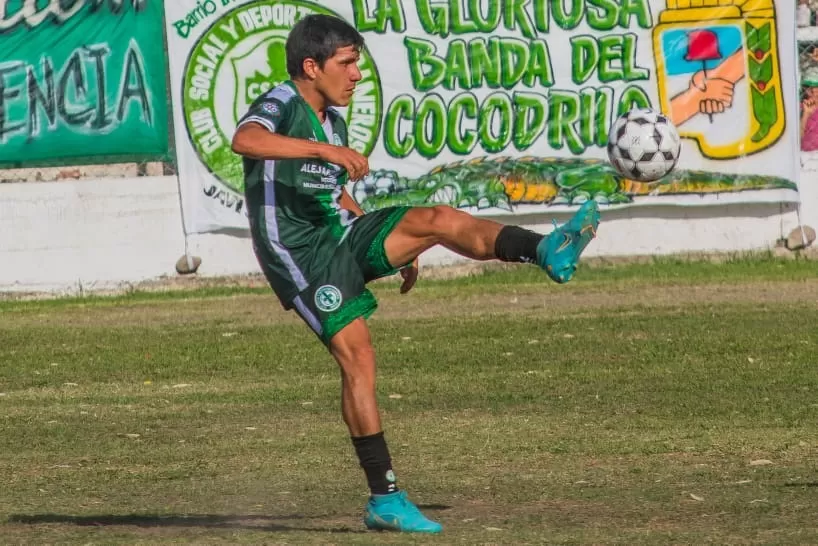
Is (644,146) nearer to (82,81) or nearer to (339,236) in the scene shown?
(339,236)

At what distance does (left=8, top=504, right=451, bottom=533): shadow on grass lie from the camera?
6.96m

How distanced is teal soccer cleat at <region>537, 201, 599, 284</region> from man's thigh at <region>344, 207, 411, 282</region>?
25.0 inches

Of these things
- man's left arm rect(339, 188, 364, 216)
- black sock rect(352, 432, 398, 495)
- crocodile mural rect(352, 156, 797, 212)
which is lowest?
black sock rect(352, 432, 398, 495)

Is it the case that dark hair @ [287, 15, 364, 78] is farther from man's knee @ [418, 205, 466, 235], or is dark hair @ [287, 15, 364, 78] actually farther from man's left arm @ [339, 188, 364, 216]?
man's knee @ [418, 205, 466, 235]

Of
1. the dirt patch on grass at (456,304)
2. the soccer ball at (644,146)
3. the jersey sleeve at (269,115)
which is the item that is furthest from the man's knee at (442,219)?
the dirt patch on grass at (456,304)

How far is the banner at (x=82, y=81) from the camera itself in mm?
17062

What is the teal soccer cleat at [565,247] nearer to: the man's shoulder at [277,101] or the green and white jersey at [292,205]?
the green and white jersey at [292,205]

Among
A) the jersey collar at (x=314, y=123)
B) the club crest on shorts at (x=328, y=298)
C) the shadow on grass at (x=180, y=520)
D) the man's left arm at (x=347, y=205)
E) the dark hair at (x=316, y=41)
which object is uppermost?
the dark hair at (x=316, y=41)

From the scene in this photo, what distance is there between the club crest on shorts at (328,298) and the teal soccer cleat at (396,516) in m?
0.79

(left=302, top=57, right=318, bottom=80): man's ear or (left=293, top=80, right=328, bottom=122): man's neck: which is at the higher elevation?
(left=302, top=57, right=318, bottom=80): man's ear

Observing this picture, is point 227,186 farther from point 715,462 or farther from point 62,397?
point 715,462

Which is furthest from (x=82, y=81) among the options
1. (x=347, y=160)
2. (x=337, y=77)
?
(x=347, y=160)

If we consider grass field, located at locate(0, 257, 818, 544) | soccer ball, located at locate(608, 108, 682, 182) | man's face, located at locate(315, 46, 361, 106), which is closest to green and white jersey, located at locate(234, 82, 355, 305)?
man's face, located at locate(315, 46, 361, 106)

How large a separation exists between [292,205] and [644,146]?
4663mm
